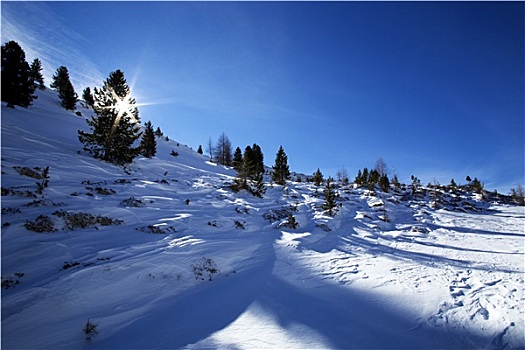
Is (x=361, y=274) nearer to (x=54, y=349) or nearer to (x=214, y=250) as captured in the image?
(x=214, y=250)

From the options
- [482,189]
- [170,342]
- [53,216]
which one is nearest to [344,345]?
[170,342]


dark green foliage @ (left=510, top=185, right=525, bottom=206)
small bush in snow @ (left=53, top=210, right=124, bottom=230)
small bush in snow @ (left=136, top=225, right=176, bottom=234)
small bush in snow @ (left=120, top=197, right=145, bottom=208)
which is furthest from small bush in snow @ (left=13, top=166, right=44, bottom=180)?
dark green foliage @ (left=510, top=185, right=525, bottom=206)

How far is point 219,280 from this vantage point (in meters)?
6.71

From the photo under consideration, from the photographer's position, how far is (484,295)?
576cm

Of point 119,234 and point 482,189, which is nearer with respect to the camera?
point 119,234

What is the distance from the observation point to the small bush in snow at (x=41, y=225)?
6910mm

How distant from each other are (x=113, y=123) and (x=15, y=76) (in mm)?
16876

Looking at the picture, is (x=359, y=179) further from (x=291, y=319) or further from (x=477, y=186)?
(x=291, y=319)

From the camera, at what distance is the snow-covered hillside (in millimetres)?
4348

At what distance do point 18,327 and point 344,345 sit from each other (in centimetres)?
618

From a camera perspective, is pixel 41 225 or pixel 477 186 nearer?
Answer: pixel 41 225

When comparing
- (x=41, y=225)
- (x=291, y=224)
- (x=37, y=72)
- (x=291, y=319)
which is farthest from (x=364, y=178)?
(x=37, y=72)

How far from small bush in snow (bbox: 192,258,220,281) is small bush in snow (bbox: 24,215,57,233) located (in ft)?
16.3

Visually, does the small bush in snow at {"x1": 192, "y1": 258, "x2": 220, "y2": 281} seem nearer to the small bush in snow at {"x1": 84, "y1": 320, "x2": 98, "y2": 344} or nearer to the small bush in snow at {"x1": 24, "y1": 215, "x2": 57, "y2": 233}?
the small bush in snow at {"x1": 84, "y1": 320, "x2": 98, "y2": 344}
